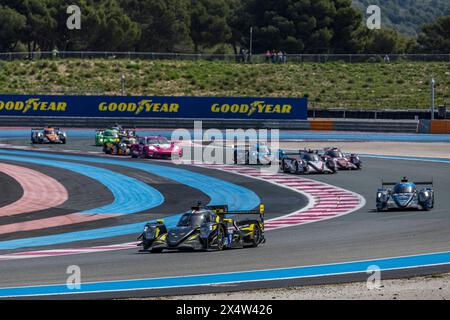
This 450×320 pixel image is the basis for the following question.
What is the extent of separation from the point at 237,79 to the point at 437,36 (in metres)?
54.4

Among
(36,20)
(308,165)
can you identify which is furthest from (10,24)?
(308,165)

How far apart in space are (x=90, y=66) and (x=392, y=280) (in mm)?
74947

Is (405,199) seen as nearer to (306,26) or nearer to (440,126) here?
(440,126)

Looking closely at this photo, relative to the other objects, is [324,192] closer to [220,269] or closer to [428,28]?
[220,269]

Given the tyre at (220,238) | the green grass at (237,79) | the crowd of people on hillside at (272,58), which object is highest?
the crowd of people on hillside at (272,58)

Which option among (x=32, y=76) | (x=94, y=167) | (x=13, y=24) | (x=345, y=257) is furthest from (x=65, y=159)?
(x=13, y=24)

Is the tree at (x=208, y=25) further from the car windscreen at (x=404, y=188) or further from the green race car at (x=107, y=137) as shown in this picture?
the car windscreen at (x=404, y=188)

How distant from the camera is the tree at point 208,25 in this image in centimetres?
12888

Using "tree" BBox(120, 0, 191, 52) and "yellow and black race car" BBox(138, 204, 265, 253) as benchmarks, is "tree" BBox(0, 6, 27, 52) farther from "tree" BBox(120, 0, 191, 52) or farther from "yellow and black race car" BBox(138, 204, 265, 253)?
"yellow and black race car" BBox(138, 204, 265, 253)

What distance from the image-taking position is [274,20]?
109938mm

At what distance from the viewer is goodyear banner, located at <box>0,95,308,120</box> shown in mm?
66062

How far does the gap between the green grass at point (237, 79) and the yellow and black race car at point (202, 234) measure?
184ft

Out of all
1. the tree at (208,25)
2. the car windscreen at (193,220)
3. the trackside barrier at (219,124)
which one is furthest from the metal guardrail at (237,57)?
the car windscreen at (193,220)

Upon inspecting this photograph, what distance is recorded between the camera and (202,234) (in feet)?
71.1
